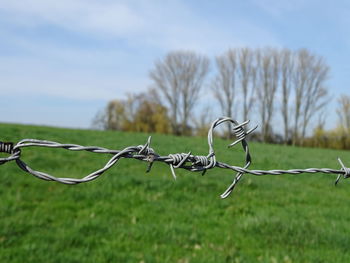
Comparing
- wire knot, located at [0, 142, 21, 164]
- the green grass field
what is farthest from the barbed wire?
the green grass field

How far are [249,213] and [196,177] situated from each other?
7.30 ft

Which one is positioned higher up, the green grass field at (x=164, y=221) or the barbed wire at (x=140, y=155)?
the barbed wire at (x=140, y=155)

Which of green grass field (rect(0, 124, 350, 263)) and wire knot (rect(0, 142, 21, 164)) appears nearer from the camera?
wire knot (rect(0, 142, 21, 164))

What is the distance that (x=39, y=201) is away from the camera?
5641mm

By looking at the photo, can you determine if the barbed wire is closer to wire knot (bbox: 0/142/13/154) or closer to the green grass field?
wire knot (bbox: 0/142/13/154)

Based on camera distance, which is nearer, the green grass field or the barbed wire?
the barbed wire

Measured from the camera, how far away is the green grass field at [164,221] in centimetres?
392

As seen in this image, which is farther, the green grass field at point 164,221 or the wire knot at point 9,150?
the green grass field at point 164,221

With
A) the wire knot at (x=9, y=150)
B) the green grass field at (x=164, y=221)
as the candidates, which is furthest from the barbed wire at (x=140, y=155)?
the green grass field at (x=164, y=221)

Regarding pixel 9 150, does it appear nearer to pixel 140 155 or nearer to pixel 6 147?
pixel 6 147

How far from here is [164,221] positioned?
195 inches

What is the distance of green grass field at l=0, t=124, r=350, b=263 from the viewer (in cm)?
392

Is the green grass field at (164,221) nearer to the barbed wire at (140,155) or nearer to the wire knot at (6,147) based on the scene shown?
the barbed wire at (140,155)

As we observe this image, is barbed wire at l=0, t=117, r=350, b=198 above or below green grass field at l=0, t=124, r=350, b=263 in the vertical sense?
above
